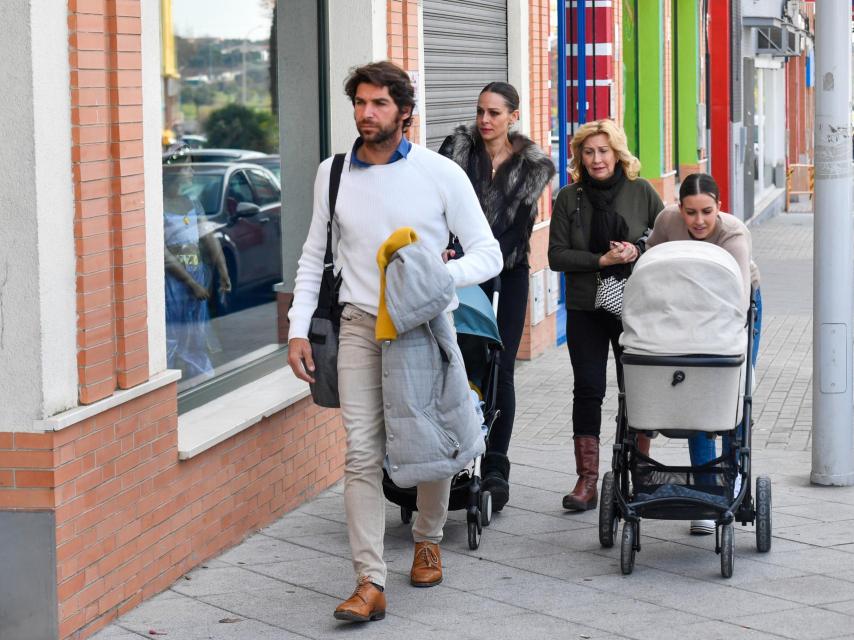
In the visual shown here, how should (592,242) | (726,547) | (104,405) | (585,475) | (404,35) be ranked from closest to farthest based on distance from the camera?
(104,405)
(726,547)
(592,242)
(585,475)
(404,35)

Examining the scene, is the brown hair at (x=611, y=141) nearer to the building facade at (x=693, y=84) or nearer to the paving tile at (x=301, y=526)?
the paving tile at (x=301, y=526)

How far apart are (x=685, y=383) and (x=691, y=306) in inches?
11.6

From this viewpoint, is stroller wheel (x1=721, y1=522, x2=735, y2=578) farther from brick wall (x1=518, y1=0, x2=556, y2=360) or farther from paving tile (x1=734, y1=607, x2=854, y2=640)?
brick wall (x1=518, y1=0, x2=556, y2=360)

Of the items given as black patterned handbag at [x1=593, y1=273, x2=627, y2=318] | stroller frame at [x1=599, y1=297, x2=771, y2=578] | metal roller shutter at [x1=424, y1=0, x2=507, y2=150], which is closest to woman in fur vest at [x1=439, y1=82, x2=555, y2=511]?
black patterned handbag at [x1=593, y1=273, x2=627, y2=318]

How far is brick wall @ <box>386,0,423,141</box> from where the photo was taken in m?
8.40

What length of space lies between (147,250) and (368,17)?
9.33 ft

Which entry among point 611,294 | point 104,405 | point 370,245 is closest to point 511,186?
point 611,294

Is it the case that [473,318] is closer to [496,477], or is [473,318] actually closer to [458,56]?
[496,477]

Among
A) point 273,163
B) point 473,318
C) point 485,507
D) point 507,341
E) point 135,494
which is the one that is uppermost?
point 273,163

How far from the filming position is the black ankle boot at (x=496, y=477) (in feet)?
22.7

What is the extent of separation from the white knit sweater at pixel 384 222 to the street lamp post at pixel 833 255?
231 cm

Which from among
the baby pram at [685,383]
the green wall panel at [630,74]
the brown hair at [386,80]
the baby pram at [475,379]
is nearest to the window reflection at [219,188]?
the baby pram at [475,379]

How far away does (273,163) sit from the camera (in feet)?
26.4

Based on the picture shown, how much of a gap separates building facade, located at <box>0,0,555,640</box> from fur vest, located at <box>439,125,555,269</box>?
1.17m
